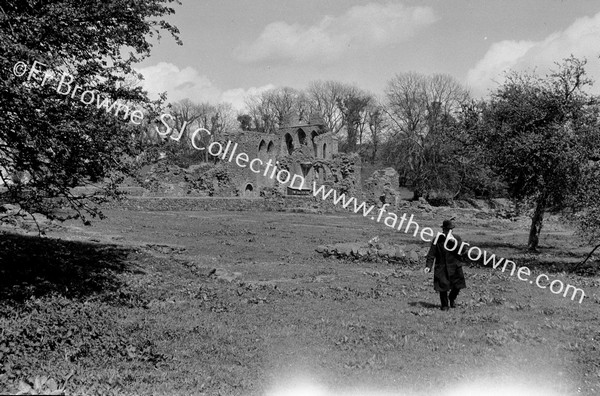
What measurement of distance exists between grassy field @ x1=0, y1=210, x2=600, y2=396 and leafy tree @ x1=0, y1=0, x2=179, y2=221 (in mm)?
2167

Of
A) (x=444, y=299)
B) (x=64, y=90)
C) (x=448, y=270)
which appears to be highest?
(x=64, y=90)

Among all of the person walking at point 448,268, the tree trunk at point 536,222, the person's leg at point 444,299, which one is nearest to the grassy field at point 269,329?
the person's leg at point 444,299

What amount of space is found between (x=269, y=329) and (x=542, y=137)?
51.3ft

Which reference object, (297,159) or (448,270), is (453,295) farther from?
(297,159)

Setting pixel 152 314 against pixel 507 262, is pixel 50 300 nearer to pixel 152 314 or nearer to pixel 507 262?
pixel 152 314

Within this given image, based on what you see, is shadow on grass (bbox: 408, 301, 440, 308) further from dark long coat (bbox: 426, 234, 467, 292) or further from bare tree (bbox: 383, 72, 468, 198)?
bare tree (bbox: 383, 72, 468, 198)

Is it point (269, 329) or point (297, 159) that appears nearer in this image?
point (269, 329)

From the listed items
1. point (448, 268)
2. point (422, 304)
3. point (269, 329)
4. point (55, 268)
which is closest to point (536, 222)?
point (422, 304)

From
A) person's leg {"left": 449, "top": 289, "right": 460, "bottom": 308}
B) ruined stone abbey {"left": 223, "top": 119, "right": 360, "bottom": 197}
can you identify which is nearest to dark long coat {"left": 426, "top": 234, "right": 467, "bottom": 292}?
person's leg {"left": 449, "top": 289, "right": 460, "bottom": 308}

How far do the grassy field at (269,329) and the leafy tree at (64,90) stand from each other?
217 centimetres

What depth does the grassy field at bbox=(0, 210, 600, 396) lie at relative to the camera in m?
6.43

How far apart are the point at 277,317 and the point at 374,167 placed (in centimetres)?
6538

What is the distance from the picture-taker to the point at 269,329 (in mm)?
8727

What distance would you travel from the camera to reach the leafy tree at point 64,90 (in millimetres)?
8242
